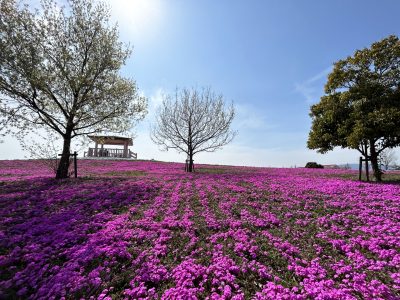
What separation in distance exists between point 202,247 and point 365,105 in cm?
1732

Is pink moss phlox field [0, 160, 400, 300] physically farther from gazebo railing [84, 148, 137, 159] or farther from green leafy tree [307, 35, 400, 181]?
gazebo railing [84, 148, 137, 159]

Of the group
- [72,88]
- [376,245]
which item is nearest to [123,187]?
[72,88]

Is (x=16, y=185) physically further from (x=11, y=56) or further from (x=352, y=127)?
(x=352, y=127)

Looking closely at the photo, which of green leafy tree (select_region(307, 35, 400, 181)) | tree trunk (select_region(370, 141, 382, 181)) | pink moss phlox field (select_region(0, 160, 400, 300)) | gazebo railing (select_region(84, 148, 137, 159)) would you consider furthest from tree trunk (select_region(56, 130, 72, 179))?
gazebo railing (select_region(84, 148, 137, 159))

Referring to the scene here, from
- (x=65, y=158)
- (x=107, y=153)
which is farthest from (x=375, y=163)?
(x=107, y=153)

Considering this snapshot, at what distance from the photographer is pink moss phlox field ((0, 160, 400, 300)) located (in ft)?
16.3

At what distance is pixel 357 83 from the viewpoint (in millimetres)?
18547

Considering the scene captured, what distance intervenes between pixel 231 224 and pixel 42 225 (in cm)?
699

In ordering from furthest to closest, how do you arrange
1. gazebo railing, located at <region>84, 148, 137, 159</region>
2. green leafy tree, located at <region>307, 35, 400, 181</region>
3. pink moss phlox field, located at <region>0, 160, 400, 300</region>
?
gazebo railing, located at <region>84, 148, 137, 159</region>, green leafy tree, located at <region>307, 35, 400, 181</region>, pink moss phlox field, located at <region>0, 160, 400, 300</region>

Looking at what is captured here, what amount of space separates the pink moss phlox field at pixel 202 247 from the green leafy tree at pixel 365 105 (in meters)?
5.98

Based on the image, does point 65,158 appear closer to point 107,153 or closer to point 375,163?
point 375,163

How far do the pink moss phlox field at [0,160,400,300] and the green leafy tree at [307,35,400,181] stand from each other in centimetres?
598

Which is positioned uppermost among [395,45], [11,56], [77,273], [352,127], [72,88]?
[395,45]

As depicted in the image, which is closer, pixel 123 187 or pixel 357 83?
pixel 123 187
